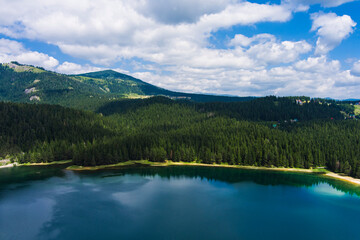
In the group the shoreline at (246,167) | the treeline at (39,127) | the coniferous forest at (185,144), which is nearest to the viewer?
the shoreline at (246,167)

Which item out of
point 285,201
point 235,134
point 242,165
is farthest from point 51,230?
point 235,134

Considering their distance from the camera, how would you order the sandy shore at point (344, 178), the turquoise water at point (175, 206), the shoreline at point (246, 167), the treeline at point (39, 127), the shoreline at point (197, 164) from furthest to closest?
the treeline at point (39, 127) < the shoreline at point (197, 164) < the shoreline at point (246, 167) < the sandy shore at point (344, 178) < the turquoise water at point (175, 206)

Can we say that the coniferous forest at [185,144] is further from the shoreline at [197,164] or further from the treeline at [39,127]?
the shoreline at [197,164]

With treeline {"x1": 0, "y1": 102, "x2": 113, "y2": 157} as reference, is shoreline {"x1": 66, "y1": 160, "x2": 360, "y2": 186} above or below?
below

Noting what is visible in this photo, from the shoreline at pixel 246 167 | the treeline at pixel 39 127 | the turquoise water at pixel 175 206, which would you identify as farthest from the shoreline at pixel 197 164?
the treeline at pixel 39 127

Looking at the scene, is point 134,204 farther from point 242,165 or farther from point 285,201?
point 242,165

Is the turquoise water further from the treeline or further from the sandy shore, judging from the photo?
the treeline

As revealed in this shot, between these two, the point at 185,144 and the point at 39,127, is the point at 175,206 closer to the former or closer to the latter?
the point at 185,144

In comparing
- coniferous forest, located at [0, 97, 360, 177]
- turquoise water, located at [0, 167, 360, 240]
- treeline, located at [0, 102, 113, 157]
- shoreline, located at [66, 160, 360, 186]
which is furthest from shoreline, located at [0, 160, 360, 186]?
treeline, located at [0, 102, 113, 157]
